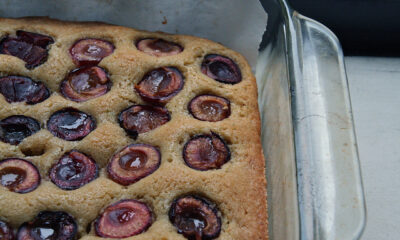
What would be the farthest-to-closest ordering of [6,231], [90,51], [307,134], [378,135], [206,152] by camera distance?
[378,135], [90,51], [206,152], [307,134], [6,231]

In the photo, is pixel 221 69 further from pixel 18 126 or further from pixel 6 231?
pixel 6 231

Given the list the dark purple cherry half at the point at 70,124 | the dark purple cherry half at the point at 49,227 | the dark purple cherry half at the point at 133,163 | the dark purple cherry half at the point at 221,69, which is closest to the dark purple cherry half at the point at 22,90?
the dark purple cherry half at the point at 70,124

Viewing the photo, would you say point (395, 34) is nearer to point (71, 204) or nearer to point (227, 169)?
point (227, 169)

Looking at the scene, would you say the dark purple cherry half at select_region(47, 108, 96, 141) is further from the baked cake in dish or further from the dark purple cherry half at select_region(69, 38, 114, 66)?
the dark purple cherry half at select_region(69, 38, 114, 66)

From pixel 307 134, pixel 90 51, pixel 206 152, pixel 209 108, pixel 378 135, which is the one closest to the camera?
pixel 307 134

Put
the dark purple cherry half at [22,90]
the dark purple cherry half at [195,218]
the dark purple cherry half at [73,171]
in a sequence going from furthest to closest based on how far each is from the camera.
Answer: the dark purple cherry half at [22,90] < the dark purple cherry half at [73,171] < the dark purple cherry half at [195,218]

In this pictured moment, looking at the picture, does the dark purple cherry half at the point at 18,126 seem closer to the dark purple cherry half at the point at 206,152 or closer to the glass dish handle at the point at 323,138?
the dark purple cherry half at the point at 206,152

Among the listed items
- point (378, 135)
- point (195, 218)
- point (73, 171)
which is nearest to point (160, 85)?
point (73, 171)

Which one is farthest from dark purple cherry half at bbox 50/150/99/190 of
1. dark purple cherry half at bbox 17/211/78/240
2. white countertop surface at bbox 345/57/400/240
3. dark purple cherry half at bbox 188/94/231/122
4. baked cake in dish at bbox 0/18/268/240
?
white countertop surface at bbox 345/57/400/240

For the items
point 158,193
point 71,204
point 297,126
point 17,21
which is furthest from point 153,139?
point 17,21
